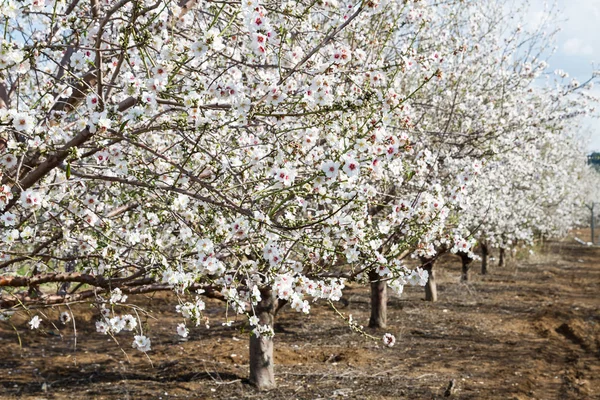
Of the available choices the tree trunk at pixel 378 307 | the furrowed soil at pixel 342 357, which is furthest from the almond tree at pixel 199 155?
the tree trunk at pixel 378 307

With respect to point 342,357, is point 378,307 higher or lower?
higher

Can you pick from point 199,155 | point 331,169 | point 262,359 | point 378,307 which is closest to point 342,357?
point 262,359

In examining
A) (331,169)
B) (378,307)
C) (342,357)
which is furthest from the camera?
(378,307)

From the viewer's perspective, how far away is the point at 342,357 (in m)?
8.84

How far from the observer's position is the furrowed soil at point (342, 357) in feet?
24.2

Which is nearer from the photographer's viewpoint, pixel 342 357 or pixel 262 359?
pixel 262 359

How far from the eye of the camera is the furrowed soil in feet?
24.2

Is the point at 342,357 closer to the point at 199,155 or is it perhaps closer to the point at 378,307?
the point at 378,307

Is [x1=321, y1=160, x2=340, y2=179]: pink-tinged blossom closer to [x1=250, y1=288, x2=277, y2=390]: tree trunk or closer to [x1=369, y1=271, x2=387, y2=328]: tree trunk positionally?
[x1=250, y1=288, x2=277, y2=390]: tree trunk

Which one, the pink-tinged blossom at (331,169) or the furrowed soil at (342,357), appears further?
the furrowed soil at (342,357)

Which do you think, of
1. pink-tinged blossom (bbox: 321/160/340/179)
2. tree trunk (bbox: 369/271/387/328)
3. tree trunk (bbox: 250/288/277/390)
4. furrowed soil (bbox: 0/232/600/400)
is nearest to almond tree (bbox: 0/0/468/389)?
pink-tinged blossom (bbox: 321/160/340/179)

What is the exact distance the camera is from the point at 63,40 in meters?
4.11

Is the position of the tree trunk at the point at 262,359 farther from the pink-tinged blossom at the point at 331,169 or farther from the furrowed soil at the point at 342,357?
the pink-tinged blossom at the point at 331,169

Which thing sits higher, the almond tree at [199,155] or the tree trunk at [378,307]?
the almond tree at [199,155]
